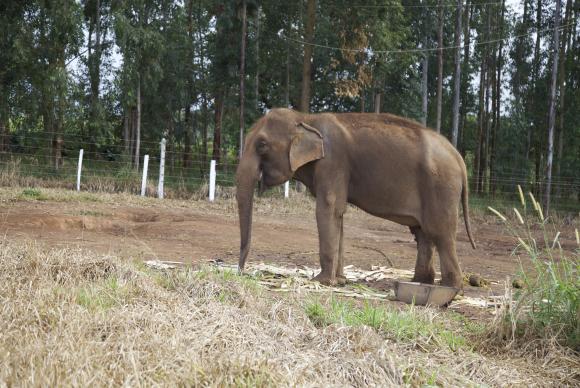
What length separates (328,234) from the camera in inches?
271

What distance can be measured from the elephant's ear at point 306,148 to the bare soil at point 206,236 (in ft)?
5.15

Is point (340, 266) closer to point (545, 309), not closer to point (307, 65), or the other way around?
point (545, 309)

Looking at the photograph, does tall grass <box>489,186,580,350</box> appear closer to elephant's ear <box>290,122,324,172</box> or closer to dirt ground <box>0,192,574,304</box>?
dirt ground <box>0,192,574,304</box>

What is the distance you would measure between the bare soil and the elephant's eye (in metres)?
1.47

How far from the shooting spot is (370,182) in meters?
7.06

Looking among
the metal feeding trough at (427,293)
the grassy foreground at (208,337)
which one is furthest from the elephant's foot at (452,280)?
the grassy foreground at (208,337)

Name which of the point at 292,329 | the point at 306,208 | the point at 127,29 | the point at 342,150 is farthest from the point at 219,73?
the point at 292,329

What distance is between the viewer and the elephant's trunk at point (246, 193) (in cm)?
672

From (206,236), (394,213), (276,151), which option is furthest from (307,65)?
(394,213)

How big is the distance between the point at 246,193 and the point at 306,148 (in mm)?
841

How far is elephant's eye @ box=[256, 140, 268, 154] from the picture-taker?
7070 mm

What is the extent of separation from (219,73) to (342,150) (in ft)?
73.4

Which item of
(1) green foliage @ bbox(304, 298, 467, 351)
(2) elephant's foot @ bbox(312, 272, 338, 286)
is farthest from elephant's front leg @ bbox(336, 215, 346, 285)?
(1) green foliage @ bbox(304, 298, 467, 351)

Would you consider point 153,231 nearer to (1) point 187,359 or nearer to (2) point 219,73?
(1) point 187,359
